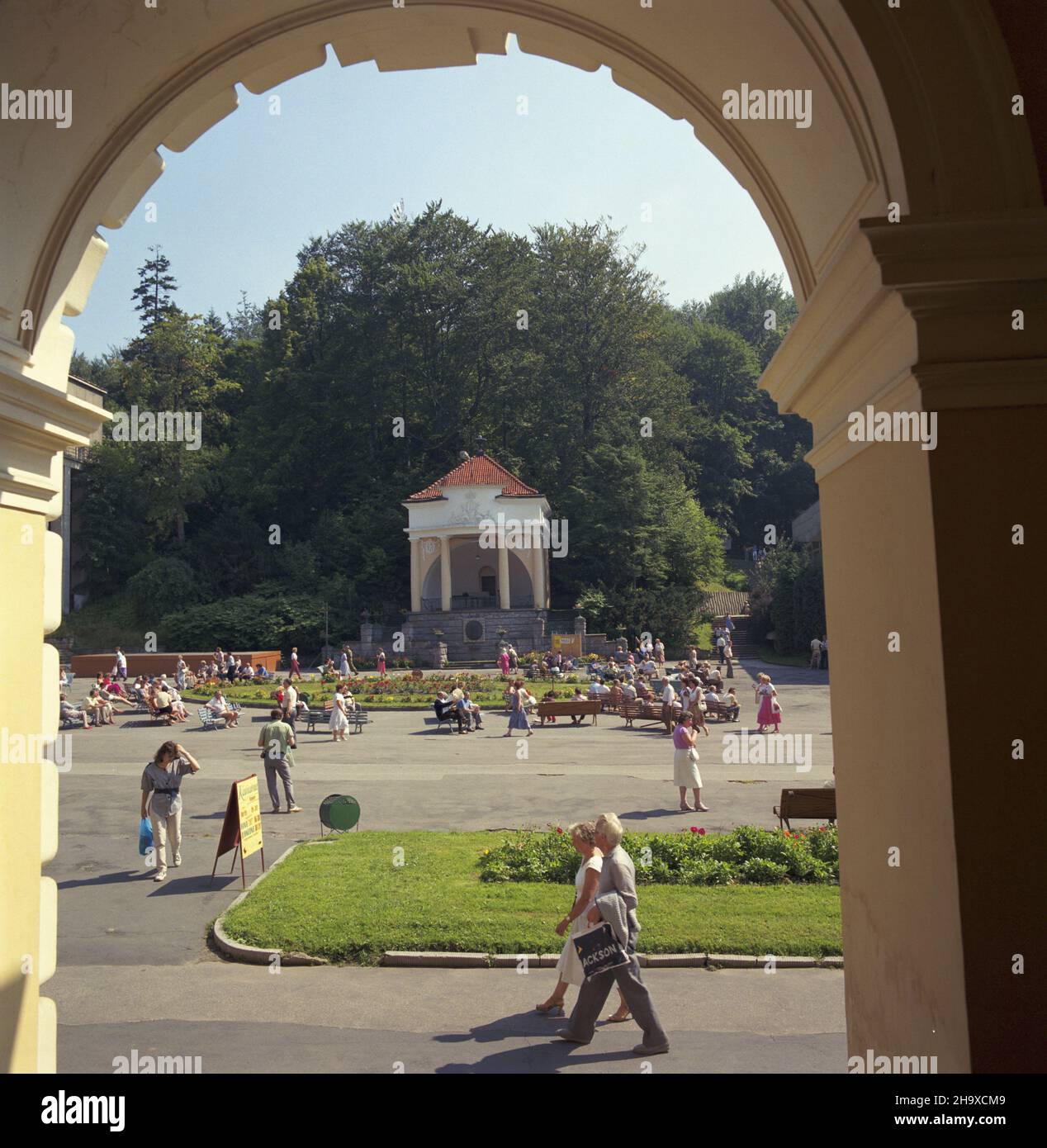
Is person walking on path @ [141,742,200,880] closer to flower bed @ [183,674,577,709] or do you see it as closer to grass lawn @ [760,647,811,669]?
flower bed @ [183,674,577,709]

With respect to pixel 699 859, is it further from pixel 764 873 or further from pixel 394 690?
pixel 394 690

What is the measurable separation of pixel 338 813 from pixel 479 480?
3735 cm

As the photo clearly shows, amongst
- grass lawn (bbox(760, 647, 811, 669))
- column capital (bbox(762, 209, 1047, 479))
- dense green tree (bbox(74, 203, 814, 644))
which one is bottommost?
grass lawn (bbox(760, 647, 811, 669))

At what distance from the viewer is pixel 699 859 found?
12141 millimetres

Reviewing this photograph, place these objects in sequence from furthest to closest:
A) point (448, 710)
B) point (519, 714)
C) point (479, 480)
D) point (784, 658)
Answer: point (479, 480) → point (784, 658) → point (448, 710) → point (519, 714)

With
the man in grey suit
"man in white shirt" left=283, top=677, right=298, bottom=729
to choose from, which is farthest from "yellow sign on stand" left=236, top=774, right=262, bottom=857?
"man in white shirt" left=283, top=677, right=298, bottom=729

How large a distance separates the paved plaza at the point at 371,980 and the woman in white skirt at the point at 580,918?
0.65ft

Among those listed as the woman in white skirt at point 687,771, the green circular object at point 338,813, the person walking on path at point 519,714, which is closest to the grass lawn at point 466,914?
the green circular object at point 338,813

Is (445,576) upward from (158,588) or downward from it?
downward

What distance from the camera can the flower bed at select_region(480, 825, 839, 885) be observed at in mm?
11734

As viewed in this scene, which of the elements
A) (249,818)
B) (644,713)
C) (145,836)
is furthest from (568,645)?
(145,836)

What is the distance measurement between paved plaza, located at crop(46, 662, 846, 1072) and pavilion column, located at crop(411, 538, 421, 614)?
99.2 feet

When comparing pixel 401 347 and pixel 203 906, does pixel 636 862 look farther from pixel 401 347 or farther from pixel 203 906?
pixel 401 347
